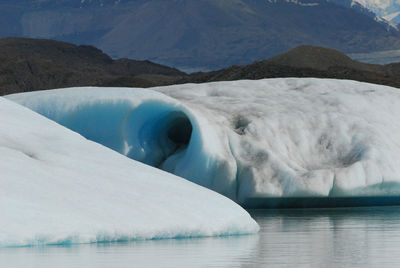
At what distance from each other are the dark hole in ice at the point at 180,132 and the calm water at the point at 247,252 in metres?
4.22

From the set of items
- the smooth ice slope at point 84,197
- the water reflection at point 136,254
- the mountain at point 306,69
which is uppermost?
the mountain at point 306,69

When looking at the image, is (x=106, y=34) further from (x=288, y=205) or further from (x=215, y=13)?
(x=288, y=205)

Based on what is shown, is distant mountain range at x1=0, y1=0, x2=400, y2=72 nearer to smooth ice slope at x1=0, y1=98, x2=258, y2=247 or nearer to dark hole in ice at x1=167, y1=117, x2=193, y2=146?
dark hole in ice at x1=167, y1=117, x2=193, y2=146

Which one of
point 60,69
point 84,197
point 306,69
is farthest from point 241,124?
point 60,69

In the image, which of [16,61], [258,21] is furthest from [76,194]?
[258,21]

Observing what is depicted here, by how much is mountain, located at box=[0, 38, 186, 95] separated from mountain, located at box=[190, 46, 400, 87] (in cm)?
821

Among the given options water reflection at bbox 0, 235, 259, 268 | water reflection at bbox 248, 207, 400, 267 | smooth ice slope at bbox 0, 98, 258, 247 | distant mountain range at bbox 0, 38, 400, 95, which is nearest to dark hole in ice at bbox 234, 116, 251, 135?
water reflection at bbox 248, 207, 400, 267

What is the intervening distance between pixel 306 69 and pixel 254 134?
34.0 m

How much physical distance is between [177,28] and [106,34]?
62.8ft

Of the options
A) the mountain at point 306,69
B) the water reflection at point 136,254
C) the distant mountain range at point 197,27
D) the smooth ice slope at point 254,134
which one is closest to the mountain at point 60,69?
the mountain at point 306,69

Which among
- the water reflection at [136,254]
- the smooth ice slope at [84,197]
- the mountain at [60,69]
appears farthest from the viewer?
the mountain at [60,69]

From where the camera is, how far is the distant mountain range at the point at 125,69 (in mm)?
43750

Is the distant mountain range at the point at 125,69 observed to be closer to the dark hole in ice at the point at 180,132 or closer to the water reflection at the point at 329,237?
the dark hole in ice at the point at 180,132

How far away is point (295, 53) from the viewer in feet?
159
